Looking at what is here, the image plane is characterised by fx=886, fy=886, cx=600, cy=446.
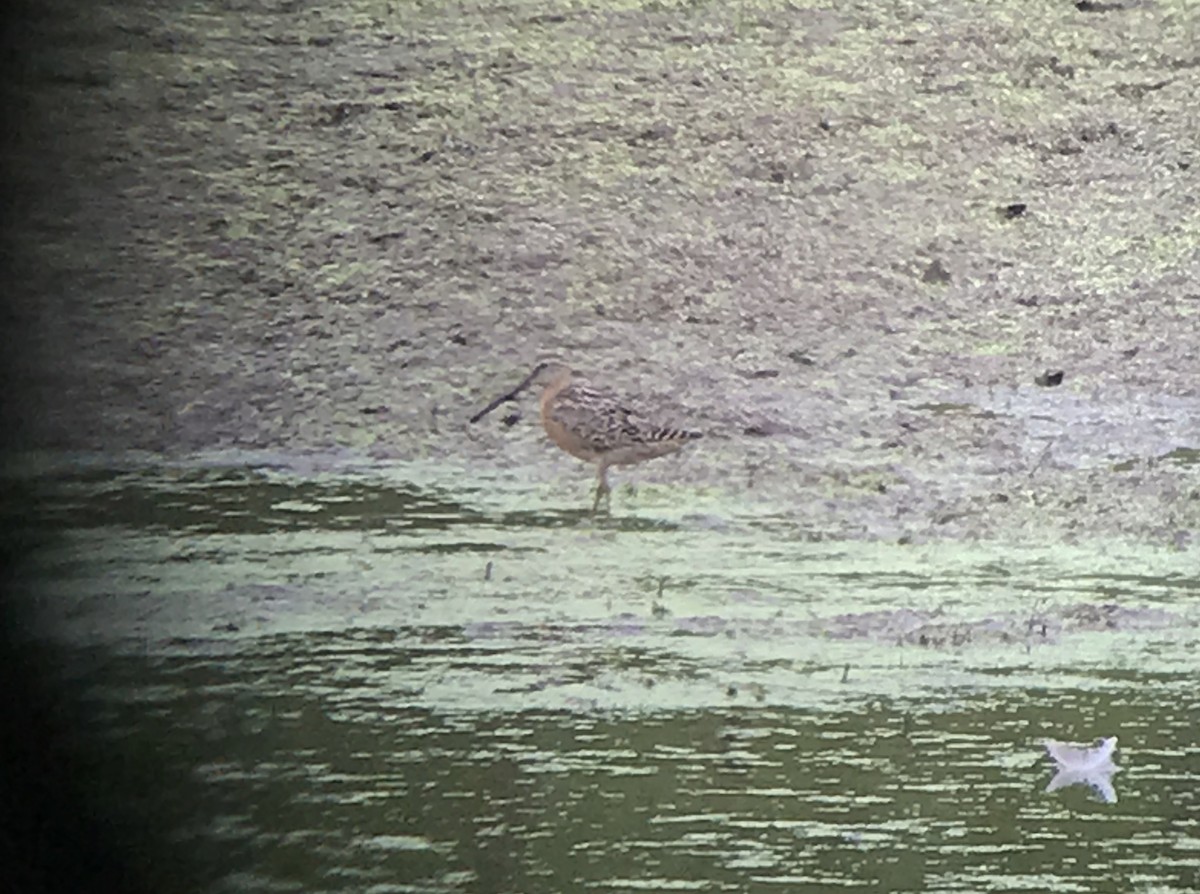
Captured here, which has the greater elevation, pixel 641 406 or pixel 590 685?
pixel 641 406

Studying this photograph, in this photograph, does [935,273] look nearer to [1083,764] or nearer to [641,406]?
[641,406]

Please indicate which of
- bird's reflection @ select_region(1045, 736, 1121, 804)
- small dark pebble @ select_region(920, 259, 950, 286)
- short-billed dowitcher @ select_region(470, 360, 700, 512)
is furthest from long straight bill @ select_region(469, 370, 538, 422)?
bird's reflection @ select_region(1045, 736, 1121, 804)

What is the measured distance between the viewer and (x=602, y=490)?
458 mm

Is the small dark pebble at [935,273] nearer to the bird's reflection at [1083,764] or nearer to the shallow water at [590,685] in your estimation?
the shallow water at [590,685]

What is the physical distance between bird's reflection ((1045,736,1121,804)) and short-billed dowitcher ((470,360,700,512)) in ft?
0.91

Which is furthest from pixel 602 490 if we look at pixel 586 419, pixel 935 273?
pixel 935 273

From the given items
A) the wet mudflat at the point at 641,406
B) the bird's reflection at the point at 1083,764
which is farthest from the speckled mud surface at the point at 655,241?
the bird's reflection at the point at 1083,764

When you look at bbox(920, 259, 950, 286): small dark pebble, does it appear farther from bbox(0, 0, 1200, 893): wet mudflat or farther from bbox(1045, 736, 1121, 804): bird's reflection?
bbox(1045, 736, 1121, 804): bird's reflection

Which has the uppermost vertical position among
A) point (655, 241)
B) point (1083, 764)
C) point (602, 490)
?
point (655, 241)

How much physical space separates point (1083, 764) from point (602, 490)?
0.99 feet

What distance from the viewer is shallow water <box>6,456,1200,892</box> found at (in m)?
0.45

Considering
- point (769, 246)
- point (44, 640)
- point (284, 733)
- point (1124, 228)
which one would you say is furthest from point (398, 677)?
point (1124, 228)

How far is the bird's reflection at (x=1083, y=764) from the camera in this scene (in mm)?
478

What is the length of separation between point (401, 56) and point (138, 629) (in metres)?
0.32
